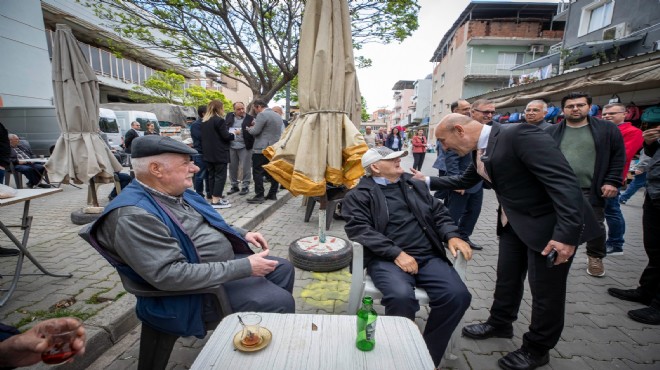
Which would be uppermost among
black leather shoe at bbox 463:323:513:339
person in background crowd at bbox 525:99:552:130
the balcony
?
the balcony

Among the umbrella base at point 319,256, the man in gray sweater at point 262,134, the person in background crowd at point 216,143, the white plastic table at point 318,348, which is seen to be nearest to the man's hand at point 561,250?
the white plastic table at point 318,348

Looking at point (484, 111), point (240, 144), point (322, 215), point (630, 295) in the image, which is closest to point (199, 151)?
point (240, 144)

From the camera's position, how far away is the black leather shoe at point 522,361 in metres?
2.09

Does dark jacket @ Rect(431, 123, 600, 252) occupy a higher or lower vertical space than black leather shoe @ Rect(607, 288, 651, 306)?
higher

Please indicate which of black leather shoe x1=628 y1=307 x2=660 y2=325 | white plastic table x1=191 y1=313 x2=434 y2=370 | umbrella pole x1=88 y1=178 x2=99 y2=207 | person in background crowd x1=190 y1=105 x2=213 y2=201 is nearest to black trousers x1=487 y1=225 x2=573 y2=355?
white plastic table x1=191 y1=313 x2=434 y2=370

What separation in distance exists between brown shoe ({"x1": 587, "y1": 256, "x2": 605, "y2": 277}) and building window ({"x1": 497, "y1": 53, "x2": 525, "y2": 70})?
2720cm

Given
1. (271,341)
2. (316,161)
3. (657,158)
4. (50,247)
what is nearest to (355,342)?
(271,341)

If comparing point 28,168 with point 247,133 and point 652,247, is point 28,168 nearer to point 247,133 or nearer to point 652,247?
point 247,133

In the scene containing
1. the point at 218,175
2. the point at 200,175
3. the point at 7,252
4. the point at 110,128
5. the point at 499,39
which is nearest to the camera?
the point at 7,252

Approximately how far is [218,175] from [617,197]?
6.23m

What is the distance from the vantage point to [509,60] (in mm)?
25641

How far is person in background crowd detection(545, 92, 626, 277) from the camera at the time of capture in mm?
2932

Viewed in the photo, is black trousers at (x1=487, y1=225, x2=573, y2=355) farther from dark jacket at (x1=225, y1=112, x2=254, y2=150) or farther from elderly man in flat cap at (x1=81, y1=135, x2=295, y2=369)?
dark jacket at (x1=225, y1=112, x2=254, y2=150)

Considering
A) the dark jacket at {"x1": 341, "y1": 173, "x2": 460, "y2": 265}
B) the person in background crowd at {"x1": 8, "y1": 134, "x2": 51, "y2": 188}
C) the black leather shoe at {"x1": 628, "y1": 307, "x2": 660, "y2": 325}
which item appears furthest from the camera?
the person in background crowd at {"x1": 8, "y1": 134, "x2": 51, "y2": 188}
